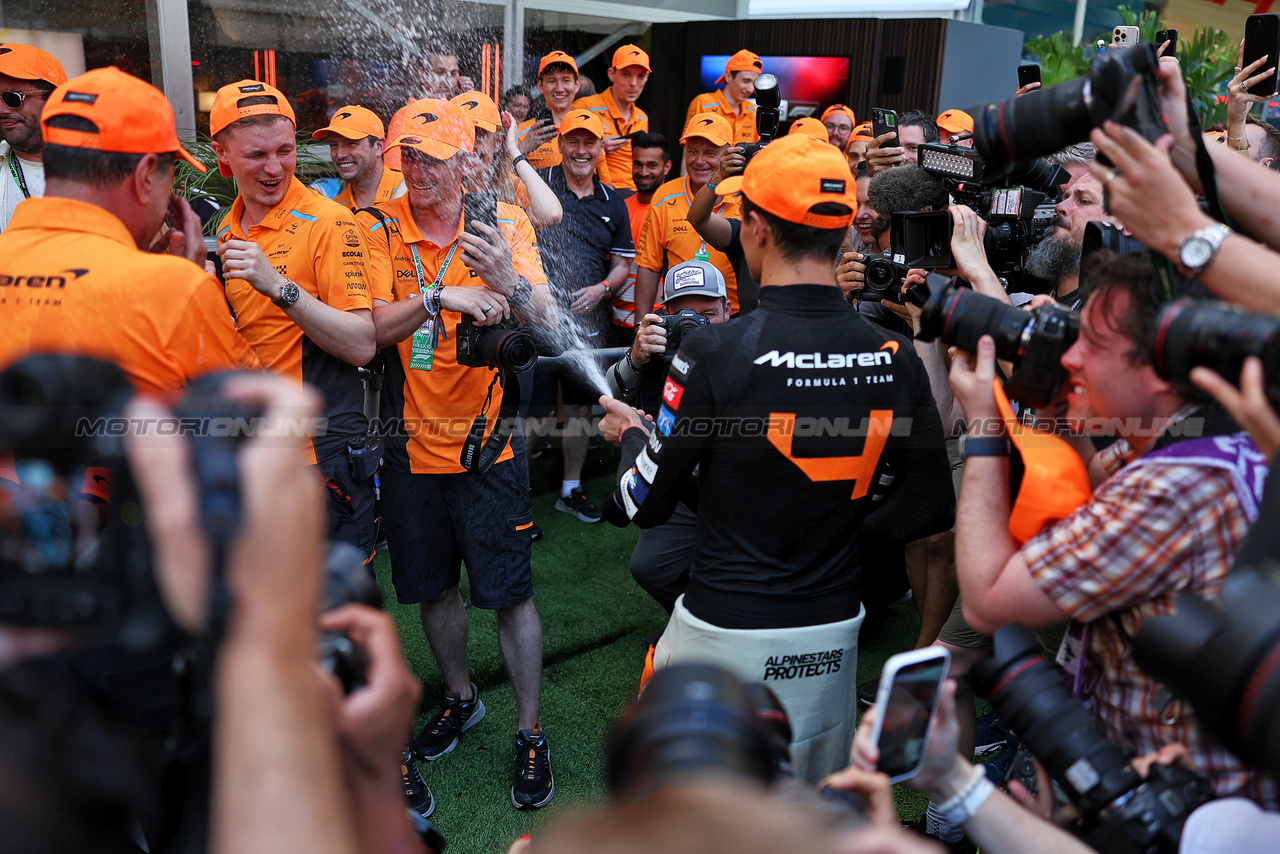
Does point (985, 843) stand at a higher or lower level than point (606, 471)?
higher

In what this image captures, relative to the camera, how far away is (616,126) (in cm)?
775

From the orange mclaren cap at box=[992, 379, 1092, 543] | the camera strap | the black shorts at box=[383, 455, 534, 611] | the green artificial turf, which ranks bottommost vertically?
the green artificial turf

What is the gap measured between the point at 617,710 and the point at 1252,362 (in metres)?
2.92

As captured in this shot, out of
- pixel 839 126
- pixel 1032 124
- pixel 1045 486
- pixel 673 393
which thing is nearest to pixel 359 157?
pixel 673 393

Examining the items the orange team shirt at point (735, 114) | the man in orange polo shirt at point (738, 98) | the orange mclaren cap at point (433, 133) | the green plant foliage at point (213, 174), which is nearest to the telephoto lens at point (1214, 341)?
the orange mclaren cap at point (433, 133)

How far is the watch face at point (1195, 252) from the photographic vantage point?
163cm

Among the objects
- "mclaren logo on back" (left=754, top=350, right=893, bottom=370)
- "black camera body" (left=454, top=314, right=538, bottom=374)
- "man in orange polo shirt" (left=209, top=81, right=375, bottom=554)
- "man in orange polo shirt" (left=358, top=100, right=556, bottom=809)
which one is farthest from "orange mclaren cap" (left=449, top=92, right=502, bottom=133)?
"mclaren logo on back" (left=754, top=350, right=893, bottom=370)

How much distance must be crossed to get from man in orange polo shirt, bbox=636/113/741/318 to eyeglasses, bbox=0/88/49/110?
3263 mm

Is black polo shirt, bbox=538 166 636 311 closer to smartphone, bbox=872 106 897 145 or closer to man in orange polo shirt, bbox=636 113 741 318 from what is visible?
man in orange polo shirt, bbox=636 113 741 318

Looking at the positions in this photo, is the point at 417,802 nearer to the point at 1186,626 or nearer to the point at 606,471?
the point at 1186,626

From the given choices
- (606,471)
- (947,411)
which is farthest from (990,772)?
A: (606,471)

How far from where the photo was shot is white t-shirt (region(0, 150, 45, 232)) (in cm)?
390

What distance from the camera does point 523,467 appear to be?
3525 mm

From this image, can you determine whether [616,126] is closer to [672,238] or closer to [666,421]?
[672,238]
